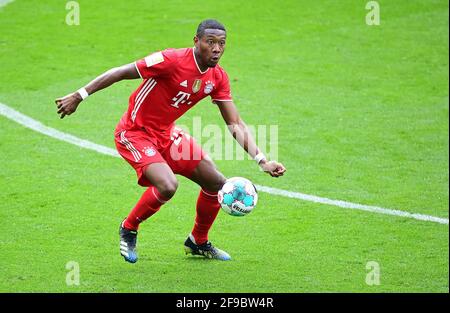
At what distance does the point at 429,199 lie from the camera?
11.9 m

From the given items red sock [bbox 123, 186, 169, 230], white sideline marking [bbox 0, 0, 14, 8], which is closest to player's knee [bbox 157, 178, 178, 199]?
red sock [bbox 123, 186, 169, 230]

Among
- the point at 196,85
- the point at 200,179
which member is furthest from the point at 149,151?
the point at 196,85

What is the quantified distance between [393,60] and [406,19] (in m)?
2.13

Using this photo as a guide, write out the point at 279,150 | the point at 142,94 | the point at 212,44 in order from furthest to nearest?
the point at 279,150, the point at 142,94, the point at 212,44

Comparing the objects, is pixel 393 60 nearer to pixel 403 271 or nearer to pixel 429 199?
pixel 429 199

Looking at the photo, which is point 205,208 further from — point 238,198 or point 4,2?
point 4,2

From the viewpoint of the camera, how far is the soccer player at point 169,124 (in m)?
8.89

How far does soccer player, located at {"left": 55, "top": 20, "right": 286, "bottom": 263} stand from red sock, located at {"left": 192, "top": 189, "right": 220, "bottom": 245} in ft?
0.03

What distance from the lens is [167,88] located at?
29.9ft

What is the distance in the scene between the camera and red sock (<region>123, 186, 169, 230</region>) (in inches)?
359

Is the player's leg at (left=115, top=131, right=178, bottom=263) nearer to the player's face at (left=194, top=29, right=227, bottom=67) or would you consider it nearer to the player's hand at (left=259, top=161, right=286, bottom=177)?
the player's hand at (left=259, top=161, right=286, bottom=177)

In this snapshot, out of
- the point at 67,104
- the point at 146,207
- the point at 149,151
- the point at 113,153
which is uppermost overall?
the point at 113,153

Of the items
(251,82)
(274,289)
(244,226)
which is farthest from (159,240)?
(251,82)

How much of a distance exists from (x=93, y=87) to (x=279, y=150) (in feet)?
17.4
